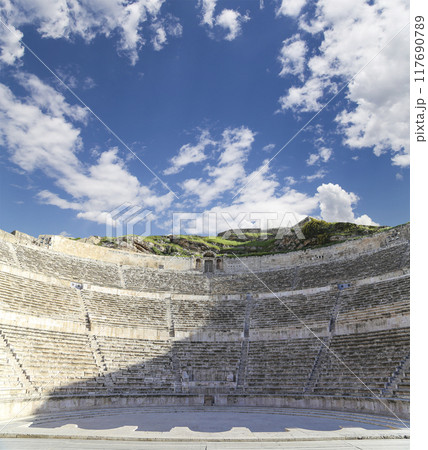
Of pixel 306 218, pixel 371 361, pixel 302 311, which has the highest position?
pixel 306 218

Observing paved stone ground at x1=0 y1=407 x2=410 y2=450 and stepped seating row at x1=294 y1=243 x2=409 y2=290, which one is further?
stepped seating row at x1=294 y1=243 x2=409 y2=290

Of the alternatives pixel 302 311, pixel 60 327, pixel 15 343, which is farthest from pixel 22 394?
pixel 302 311

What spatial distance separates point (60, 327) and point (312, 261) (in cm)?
2115

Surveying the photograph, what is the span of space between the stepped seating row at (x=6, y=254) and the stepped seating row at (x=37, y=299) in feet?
5.74

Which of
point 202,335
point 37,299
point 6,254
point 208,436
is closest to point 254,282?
point 202,335

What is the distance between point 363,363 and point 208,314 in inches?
427

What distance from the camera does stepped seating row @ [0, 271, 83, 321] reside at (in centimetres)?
1711

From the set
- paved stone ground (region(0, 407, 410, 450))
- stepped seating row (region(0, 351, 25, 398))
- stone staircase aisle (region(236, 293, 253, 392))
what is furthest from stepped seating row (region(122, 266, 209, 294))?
paved stone ground (region(0, 407, 410, 450))

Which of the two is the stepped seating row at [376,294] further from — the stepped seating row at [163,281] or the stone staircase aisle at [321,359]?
the stepped seating row at [163,281]

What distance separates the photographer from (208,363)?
59.0 feet

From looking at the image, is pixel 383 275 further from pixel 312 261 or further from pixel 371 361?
pixel 312 261

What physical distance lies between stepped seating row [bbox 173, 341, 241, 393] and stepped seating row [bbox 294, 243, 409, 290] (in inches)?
345

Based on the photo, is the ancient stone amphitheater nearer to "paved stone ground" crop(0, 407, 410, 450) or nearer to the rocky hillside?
"paved stone ground" crop(0, 407, 410, 450)
